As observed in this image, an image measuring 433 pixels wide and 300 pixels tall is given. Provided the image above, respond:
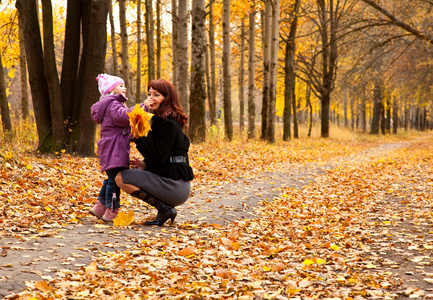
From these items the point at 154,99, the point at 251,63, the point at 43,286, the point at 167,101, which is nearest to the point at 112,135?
the point at 154,99

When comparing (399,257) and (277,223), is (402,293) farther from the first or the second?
(277,223)

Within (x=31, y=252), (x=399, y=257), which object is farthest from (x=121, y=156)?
(x=399, y=257)

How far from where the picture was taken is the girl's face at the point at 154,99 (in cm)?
461

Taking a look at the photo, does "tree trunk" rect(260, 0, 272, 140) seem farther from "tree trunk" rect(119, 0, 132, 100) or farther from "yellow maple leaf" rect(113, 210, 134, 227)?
"yellow maple leaf" rect(113, 210, 134, 227)

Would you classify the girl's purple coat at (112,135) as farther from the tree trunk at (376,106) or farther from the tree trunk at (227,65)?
the tree trunk at (376,106)

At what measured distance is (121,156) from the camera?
4.67 meters

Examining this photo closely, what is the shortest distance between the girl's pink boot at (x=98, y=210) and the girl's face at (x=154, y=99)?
1.42 m

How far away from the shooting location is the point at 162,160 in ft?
15.3

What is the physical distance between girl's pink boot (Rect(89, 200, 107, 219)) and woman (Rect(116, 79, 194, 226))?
50 cm

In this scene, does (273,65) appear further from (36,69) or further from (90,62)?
(36,69)

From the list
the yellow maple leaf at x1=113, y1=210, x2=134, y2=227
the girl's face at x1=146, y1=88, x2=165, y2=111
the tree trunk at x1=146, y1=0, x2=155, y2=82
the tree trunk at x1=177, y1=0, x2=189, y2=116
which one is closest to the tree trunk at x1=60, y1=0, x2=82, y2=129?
the tree trunk at x1=177, y1=0, x2=189, y2=116

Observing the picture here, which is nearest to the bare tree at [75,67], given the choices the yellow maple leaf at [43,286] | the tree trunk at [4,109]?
the tree trunk at [4,109]

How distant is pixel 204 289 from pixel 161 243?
1.18 m

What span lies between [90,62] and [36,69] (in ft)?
3.87
